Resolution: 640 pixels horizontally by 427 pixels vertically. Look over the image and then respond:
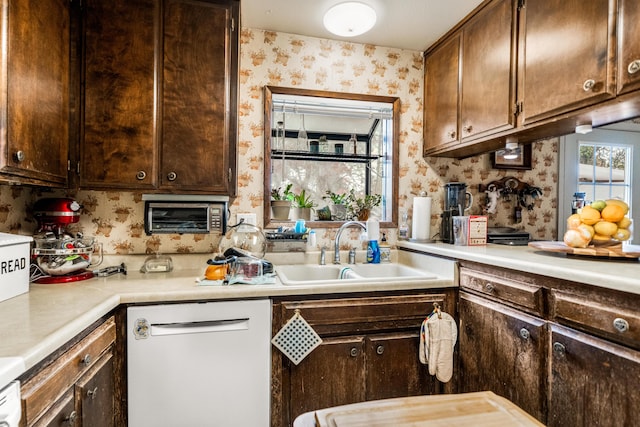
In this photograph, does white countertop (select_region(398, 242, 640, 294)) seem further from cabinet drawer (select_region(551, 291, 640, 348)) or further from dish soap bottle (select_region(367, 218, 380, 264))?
dish soap bottle (select_region(367, 218, 380, 264))

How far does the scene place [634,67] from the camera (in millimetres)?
1193

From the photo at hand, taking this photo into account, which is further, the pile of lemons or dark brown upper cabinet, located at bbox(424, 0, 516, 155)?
dark brown upper cabinet, located at bbox(424, 0, 516, 155)

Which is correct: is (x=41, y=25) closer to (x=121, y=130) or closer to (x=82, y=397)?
(x=121, y=130)

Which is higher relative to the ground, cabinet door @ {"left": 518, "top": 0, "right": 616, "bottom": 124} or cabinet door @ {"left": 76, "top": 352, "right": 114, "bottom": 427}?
cabinet door @ {"left": 518, "top": 0, "right": 616, "bottom": 124}

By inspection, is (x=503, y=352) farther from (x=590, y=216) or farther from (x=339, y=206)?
(x=339, y=206)

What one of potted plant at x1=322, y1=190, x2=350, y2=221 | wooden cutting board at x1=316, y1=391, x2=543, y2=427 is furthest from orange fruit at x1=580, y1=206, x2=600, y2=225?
potted plant at x1=322, y1=190, x2=350, y2=221

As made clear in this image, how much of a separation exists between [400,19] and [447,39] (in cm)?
37

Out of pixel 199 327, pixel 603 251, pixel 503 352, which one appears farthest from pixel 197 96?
pixel 603 251

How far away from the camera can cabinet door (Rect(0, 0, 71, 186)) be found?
1196 mm

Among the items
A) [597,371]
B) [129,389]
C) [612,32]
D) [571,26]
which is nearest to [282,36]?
[571,26]

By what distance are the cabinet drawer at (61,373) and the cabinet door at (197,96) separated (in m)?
0.77

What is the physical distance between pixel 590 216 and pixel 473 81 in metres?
0.95

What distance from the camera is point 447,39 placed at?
2207mm

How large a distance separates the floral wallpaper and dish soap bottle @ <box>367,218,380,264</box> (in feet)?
0.49
